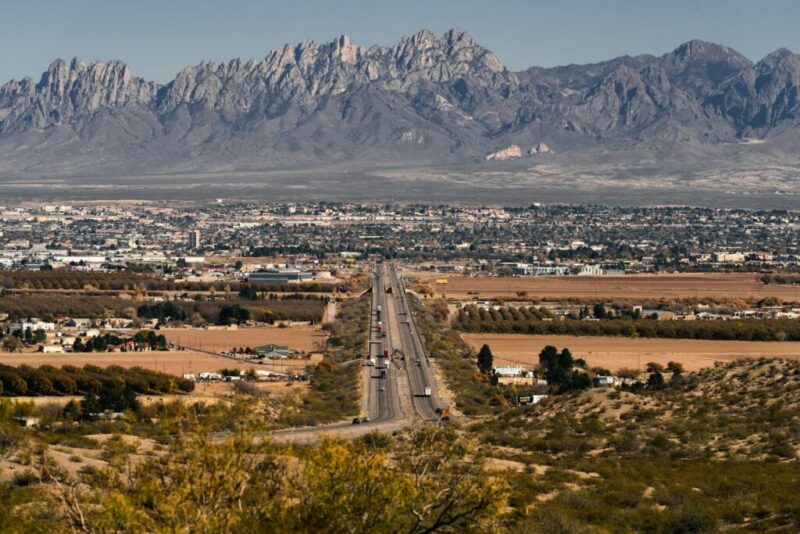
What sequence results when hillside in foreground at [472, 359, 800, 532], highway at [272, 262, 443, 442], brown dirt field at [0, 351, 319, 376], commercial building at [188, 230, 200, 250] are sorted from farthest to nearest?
1. commercial building at [188, 230, 200, 250]
2. brown dirt field at [0, 351, 319, 376]
3. highway at [272, 262, 443, 442]
4. hillside in foreground at [472, 359, 800, 532]

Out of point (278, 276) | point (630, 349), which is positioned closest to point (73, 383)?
point (630, 349)

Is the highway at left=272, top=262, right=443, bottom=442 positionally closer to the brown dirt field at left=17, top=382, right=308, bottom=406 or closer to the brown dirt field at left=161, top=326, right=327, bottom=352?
the brown dirt field at left=17, top=382, right=308, bottom=406

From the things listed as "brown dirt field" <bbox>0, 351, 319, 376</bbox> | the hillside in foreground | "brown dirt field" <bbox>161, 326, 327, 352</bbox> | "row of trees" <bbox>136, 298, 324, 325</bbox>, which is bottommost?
"brown dirt field" <bbox>161, 326, 327, 352</bbox>

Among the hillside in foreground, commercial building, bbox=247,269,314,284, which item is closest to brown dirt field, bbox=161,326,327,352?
the hillside in foreground

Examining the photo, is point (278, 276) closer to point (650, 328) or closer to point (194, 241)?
point (650, 328)

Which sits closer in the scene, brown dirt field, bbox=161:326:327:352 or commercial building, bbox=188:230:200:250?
brown dirt field, bbox=161:326:327:352

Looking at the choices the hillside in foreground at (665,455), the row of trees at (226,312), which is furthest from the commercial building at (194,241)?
the hillside in foreground at (665,455)

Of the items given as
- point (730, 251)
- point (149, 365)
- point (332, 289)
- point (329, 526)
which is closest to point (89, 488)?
point (329, 526)
